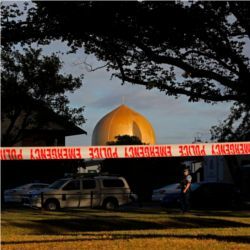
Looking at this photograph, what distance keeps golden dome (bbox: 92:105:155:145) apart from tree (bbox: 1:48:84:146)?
155ft

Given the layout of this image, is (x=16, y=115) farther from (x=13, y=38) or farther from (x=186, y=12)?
(x=186, y=12)

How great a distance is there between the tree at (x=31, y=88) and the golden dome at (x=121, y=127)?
4717cm

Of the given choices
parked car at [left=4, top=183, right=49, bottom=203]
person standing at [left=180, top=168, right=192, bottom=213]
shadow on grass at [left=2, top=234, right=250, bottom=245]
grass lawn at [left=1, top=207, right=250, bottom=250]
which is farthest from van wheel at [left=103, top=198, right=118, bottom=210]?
shadow on grass at [left=2, top=234, right=250, bottom=245]

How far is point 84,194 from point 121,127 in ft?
165

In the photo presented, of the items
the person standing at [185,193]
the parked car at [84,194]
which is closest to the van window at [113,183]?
the parked car at [84,194]

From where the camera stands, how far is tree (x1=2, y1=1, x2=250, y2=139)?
15.3 m

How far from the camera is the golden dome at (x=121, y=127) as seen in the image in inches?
3179

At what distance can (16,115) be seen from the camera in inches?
1184

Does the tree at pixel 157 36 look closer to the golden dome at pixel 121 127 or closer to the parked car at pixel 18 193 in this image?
the parked car at pixel 18 193

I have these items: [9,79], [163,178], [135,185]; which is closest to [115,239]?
[9,79]

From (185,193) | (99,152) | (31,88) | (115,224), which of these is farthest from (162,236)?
(31,88)

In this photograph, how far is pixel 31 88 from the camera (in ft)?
98.1

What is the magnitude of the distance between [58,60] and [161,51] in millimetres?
12992

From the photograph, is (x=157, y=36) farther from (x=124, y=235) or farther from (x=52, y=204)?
(x=52, y=204)
